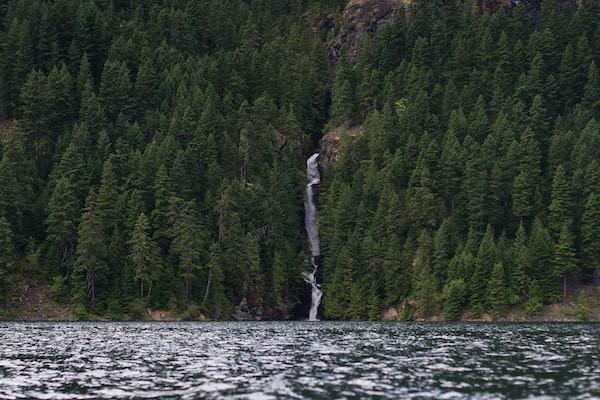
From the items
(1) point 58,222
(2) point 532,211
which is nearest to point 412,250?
(2) point 532,211

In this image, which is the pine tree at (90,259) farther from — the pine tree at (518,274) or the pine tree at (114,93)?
the pine tree at (518,274)

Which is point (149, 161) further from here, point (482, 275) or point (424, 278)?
point (482, 275)

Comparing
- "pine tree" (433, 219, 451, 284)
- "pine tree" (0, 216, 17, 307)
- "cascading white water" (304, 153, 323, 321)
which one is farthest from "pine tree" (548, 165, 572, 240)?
"pine tree" (0, 216, 17, 307)

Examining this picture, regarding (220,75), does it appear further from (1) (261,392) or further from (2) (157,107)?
(1) (261,392)

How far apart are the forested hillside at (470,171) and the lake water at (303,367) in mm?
49087

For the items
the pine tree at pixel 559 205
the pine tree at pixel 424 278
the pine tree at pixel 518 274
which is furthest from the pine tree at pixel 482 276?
the pine tree at pixel 559 205

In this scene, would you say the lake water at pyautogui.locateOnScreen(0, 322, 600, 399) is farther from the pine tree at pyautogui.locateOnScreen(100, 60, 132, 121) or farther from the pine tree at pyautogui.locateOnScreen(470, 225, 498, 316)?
the pine tree at pyautogui.locateOnScreen(100, 60, 132, 121)

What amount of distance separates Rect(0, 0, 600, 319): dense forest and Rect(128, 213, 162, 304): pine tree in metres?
0.31

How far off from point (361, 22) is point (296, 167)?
202 ft

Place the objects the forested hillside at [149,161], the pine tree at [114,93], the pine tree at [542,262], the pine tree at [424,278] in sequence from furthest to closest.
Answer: the pine tree at [114,93] → the forested hillside at [149,161] → the pine tree at [424,278] → the pine tree at [542,262]

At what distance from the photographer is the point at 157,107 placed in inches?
5994

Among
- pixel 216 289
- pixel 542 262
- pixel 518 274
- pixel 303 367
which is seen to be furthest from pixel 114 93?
pixel 303 367

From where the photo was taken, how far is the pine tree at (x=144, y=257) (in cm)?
11194

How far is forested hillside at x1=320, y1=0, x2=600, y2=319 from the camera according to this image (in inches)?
4363
